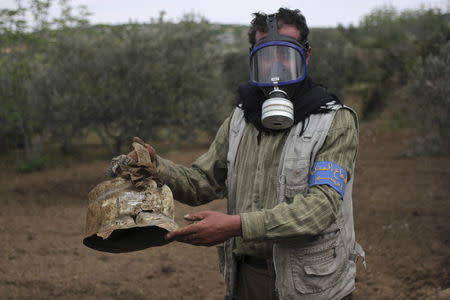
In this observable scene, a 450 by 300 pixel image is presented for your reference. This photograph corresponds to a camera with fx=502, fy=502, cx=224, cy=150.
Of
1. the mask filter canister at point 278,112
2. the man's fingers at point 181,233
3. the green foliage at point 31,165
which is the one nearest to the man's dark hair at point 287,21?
the mask filter canister at point 278,112

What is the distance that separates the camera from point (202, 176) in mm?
2842

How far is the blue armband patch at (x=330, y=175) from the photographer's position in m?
2.26

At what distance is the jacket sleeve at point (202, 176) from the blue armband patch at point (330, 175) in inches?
27.8

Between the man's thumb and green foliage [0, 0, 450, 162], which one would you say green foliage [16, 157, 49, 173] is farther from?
the man's thumb

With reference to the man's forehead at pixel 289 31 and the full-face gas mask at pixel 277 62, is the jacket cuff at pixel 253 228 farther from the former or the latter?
the man's forehead at pixel 289 31

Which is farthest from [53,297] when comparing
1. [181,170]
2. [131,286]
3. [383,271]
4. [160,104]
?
[160,104]

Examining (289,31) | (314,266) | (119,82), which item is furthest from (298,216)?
(119,82)

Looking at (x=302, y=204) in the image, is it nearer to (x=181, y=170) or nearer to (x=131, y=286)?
(x=181, y=170)

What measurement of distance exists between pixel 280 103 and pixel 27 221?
7.34 m

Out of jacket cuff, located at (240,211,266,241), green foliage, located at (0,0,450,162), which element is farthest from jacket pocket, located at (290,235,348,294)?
green foliage, located at (0,0,450,162)

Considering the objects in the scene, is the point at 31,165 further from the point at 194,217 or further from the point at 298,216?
the point at 298,216

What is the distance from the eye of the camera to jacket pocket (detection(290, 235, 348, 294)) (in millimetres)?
2420

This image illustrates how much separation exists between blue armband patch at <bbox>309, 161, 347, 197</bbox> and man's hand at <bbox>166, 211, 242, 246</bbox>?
412 millimetres

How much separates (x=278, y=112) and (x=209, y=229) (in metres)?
0.65
